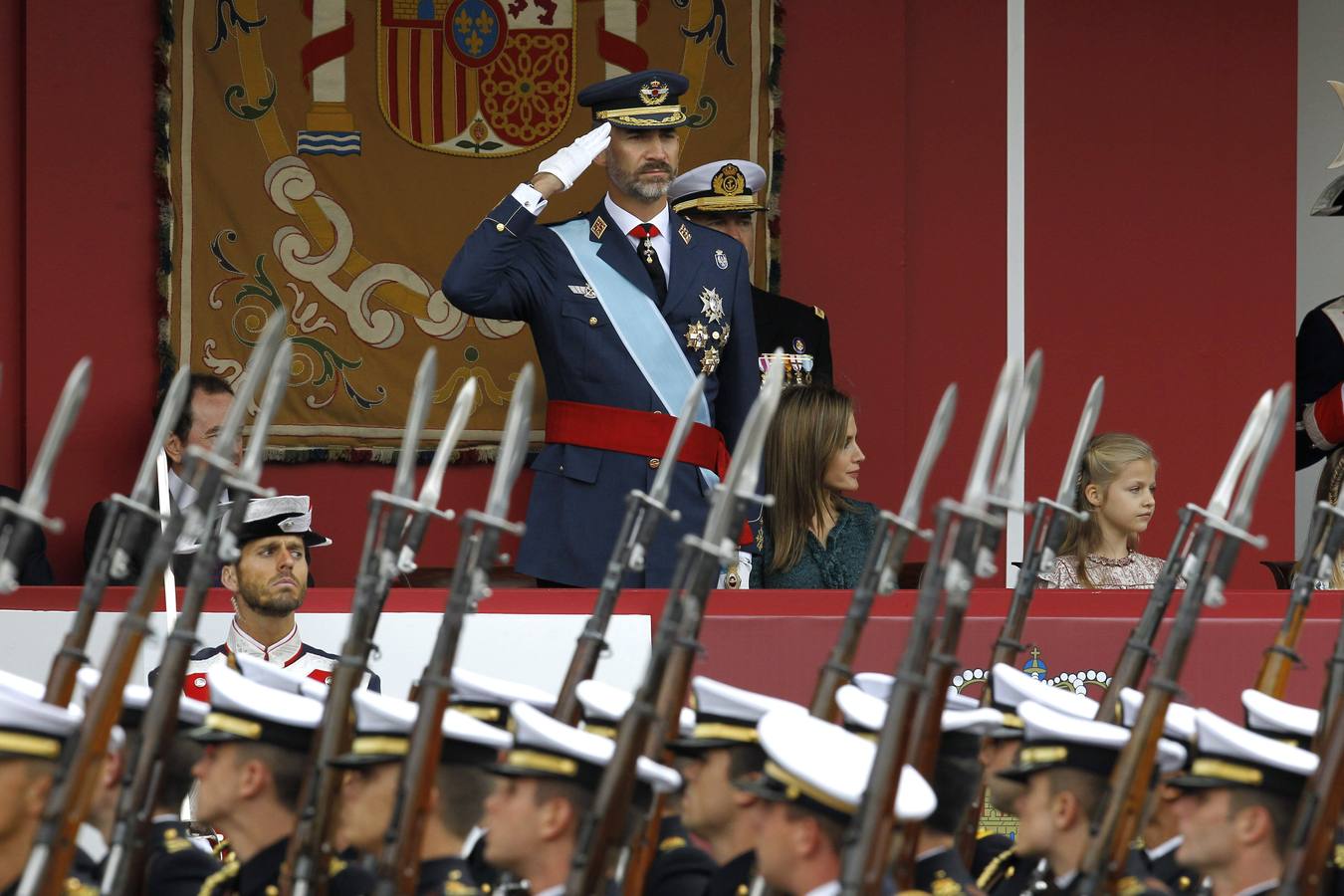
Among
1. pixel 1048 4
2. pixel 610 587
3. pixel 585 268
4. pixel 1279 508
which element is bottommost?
pixel 1279 508

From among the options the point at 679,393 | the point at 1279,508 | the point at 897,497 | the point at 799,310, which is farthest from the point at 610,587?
the point at 1279,508

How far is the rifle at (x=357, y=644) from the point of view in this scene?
322 cm

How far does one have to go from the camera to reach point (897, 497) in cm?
707

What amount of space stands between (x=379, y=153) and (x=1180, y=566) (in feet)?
12.8

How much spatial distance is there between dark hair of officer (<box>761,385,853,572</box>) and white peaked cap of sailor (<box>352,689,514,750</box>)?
2244mm

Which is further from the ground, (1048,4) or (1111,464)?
(1048,4)

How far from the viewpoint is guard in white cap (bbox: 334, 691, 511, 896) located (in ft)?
10.6

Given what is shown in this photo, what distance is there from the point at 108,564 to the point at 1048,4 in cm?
482

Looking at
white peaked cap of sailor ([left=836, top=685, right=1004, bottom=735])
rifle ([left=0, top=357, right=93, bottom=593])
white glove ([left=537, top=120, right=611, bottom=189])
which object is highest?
white glove ([left=537, top=120, right=611, bottom=189])

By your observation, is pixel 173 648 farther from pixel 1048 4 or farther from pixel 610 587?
pixel 1048 4

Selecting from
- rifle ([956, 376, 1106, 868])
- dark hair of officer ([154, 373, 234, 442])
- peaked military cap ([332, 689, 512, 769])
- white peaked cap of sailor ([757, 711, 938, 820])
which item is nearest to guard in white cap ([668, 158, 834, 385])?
dark hair of officer ([154, 373, 234, 442])

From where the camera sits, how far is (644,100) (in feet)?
18.0

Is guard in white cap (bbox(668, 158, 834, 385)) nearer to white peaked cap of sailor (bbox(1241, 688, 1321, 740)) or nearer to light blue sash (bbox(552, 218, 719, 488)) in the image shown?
light blue sash (bbox(552, 218, 719, 488))

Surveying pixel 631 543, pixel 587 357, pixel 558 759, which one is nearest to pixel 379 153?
pixel 587 357
